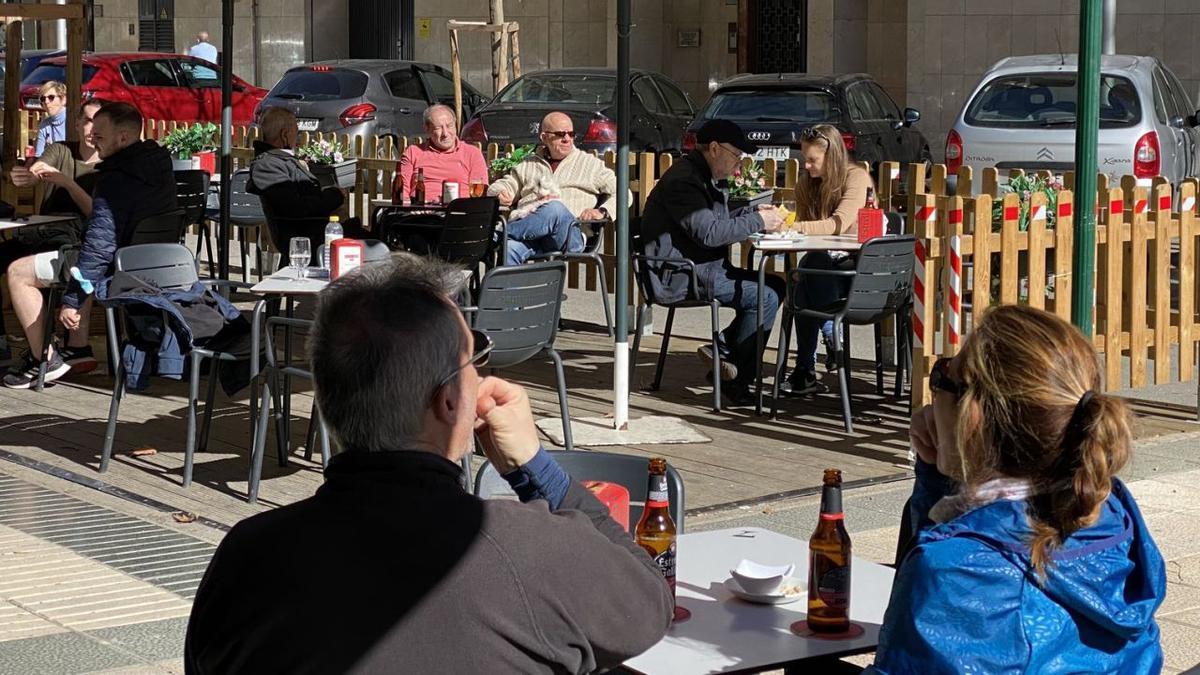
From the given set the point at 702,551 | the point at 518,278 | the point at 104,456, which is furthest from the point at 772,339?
the point at 702,551

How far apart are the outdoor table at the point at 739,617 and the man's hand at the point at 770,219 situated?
17.5ft

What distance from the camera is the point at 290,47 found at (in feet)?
103

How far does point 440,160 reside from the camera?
11445mm

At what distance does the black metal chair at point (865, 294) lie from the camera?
8281mm

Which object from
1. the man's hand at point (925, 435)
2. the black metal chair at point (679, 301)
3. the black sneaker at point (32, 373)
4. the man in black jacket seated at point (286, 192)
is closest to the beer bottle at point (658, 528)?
the man's hand at point (925, 435)

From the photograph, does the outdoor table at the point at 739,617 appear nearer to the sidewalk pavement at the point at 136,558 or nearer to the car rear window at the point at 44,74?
the sidewalk pavement at the point at 136,558

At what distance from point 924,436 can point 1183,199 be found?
20.0 ft

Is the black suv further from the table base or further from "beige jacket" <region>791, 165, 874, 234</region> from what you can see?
the table base

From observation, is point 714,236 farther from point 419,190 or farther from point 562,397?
point 419,190

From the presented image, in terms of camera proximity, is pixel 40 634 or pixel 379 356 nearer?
pixel 379 356

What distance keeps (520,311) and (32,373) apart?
3415 millimetres

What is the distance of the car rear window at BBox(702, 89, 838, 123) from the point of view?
1762 cm

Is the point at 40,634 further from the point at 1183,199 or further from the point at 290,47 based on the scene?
the point at 290,47

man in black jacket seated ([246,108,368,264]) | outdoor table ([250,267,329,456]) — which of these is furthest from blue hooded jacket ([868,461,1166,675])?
man in black jacket seated ([246,108,368,264])
